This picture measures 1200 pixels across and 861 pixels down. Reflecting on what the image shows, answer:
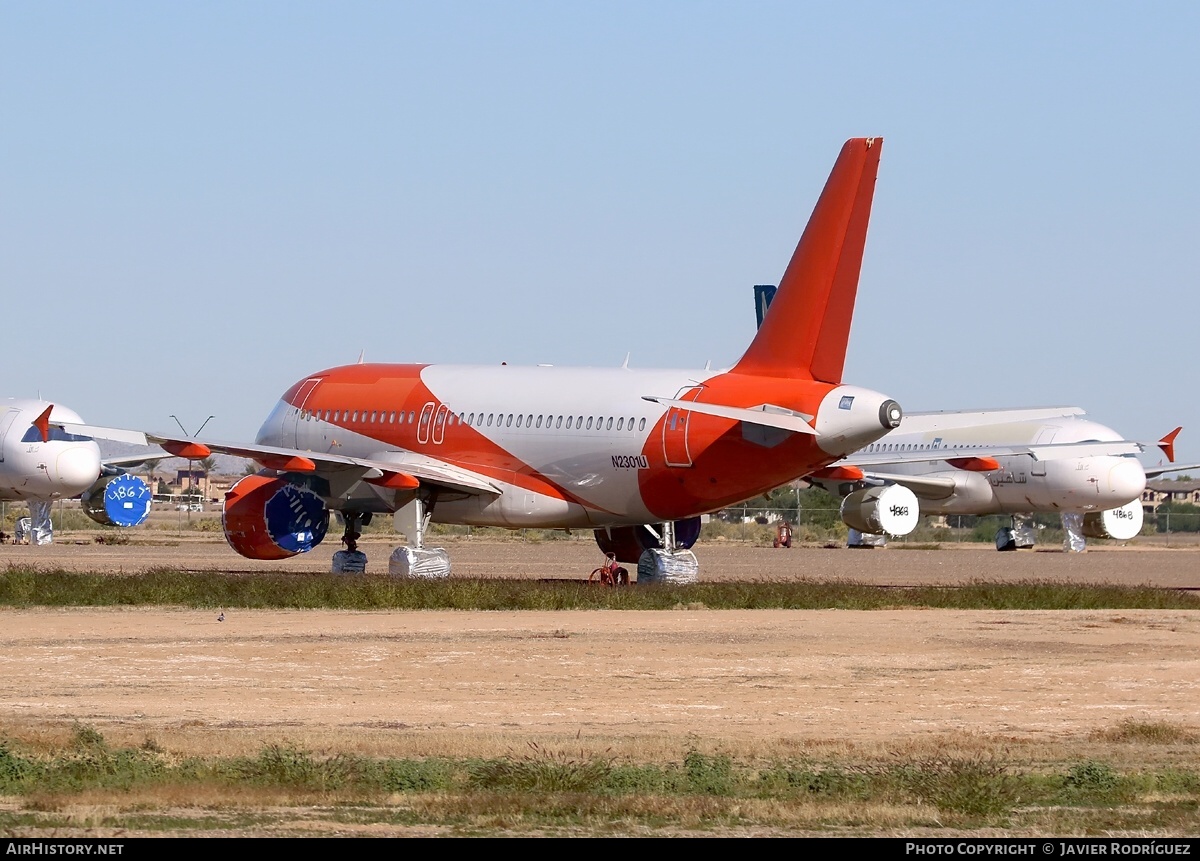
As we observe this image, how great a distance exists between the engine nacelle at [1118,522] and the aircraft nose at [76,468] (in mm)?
33337

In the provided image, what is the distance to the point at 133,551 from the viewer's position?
179 feet

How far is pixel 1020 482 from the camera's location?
63.3 metres

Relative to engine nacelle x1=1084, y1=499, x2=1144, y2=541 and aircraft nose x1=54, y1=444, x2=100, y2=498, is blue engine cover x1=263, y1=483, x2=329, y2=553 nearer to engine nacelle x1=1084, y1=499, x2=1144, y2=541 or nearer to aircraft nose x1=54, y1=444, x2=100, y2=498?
aircraft nose x1=54, y1=444, x2=100, y2=498

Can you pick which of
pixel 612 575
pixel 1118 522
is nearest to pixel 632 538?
pixel 612 575

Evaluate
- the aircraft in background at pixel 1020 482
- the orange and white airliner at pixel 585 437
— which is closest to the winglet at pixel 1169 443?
the aircraft in background at pixel 1020 482

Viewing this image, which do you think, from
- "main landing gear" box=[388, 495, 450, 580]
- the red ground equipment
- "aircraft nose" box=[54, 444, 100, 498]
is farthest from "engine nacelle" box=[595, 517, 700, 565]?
"aircraft nose" box=[54, 444, 100, 498]

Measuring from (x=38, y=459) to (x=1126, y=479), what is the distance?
110 feet

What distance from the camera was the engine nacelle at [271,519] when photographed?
3753 centimetres

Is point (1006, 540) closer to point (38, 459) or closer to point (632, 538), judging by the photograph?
point (632, 538)

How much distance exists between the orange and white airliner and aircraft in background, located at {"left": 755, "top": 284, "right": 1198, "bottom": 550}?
69.3 feet

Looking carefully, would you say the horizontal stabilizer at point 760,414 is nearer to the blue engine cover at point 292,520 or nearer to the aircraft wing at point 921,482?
the blue engine cover at point 292,520

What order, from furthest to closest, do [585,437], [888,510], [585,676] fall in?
[888,510] < [585,437] < [585,676]
